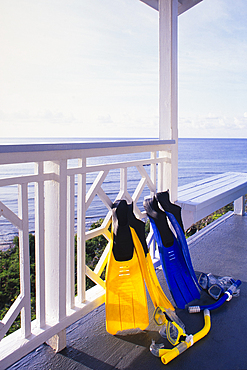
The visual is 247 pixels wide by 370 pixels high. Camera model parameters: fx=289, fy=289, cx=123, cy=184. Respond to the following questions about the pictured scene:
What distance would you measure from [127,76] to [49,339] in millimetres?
25401

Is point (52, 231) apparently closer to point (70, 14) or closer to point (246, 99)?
point (70, 14)

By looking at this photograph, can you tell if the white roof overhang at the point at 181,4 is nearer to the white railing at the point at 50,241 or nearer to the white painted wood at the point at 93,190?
the white railing at the point at 50,241

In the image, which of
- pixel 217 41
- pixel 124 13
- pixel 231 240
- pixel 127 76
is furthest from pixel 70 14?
pixel 231 240

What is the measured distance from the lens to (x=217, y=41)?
86.8 feet

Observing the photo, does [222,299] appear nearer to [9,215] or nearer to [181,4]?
[9,215]

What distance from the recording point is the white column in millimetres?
2354

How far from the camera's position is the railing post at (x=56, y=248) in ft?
4.72

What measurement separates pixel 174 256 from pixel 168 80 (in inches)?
56.1

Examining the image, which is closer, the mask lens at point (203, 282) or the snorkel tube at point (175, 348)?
the snorkel tube at point (175, 348)

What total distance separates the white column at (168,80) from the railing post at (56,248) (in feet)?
3.91

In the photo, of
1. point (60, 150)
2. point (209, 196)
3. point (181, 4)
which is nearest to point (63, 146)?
point (60, 150)

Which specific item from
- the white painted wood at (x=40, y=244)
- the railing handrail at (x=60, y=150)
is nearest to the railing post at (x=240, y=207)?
the railing handrail at (x=60, y=150)

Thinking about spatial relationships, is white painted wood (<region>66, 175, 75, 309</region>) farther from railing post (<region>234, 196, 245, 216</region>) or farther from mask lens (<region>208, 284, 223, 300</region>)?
railing post (<region>234, 196, 245, 216</region>)

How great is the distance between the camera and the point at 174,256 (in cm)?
195
